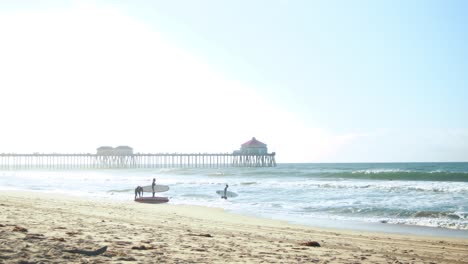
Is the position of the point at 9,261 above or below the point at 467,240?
above

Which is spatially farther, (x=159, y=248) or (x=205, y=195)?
(x=205, y=195)

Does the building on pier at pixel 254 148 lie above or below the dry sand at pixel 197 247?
above

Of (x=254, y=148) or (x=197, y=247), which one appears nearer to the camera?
(x=197, y=247)

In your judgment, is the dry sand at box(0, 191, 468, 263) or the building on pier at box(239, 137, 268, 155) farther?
the building on pier at box(239, 137, 268, 155)

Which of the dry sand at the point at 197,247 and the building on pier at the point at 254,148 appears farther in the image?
the building on pier at the point at 254,148

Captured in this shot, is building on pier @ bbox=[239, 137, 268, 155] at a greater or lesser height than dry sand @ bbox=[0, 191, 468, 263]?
greater

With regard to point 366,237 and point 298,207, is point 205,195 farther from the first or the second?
point 366,237

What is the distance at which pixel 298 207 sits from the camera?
1847 cm

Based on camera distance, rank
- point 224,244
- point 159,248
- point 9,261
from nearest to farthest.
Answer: point 9,261
point 159,248
point 224,244

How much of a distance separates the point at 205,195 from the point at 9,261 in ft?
70.1

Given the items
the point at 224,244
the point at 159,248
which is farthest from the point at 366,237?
the point at 159,248

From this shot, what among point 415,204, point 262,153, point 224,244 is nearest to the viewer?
point 224,244

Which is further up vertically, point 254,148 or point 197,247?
point 254,148

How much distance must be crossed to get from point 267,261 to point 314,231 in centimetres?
535
